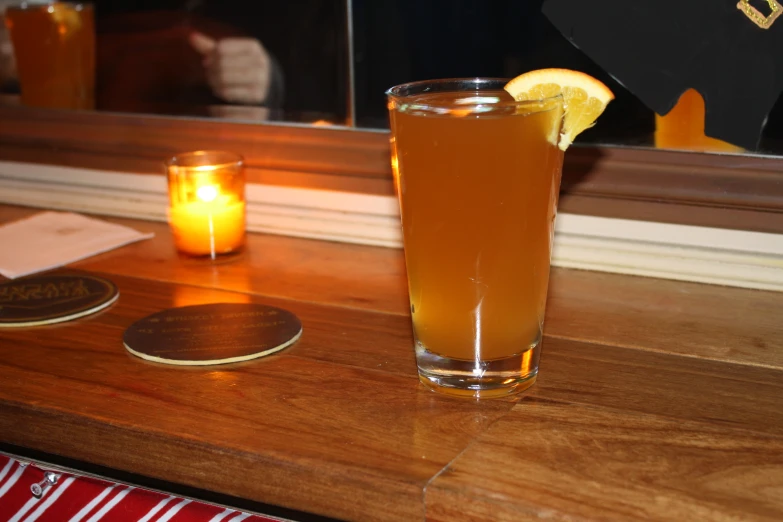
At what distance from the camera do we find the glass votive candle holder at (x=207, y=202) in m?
1.09

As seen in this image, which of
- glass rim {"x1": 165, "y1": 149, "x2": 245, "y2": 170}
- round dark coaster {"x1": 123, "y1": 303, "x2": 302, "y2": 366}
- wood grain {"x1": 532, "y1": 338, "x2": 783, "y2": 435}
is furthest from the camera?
glass rim {"x1": 165, "y1": 149, "x2": 245, "y2": 170}

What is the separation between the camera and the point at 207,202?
109 cm

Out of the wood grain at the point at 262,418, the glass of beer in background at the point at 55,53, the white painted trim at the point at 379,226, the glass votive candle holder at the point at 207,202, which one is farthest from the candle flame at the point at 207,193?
the glass of beer in background at the point at 55,53

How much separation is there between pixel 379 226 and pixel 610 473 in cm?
62

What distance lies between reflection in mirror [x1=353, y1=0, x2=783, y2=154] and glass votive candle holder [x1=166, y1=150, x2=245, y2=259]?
19 centimetres

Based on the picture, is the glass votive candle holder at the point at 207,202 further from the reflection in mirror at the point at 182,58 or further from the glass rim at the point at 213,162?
the reflection in mirror at the point at 182,58

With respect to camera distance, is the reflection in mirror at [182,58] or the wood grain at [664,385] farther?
the reflection in mirror at [182,58]

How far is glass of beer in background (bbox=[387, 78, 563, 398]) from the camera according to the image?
2.10ft

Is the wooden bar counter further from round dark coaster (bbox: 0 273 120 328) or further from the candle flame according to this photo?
the candle flame

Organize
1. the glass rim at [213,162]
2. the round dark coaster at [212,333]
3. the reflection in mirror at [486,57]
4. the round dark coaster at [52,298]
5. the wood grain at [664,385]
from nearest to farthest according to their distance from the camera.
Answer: the wood grain at [664,385]
the round dark coaster at [212,333]
the round dark coaster at [52,298]
the reflection in mirror at [486,57]
the glass rim at [213,162]

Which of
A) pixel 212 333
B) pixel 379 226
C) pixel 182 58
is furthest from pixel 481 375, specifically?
pixel 182 58

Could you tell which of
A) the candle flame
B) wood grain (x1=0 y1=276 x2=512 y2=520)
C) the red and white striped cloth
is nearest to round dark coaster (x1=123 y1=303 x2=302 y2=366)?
wood grain (x1=0 y1=276 x2=512 y2=520)

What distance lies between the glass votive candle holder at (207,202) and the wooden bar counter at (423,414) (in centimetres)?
14

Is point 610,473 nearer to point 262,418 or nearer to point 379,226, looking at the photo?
point 262,418
